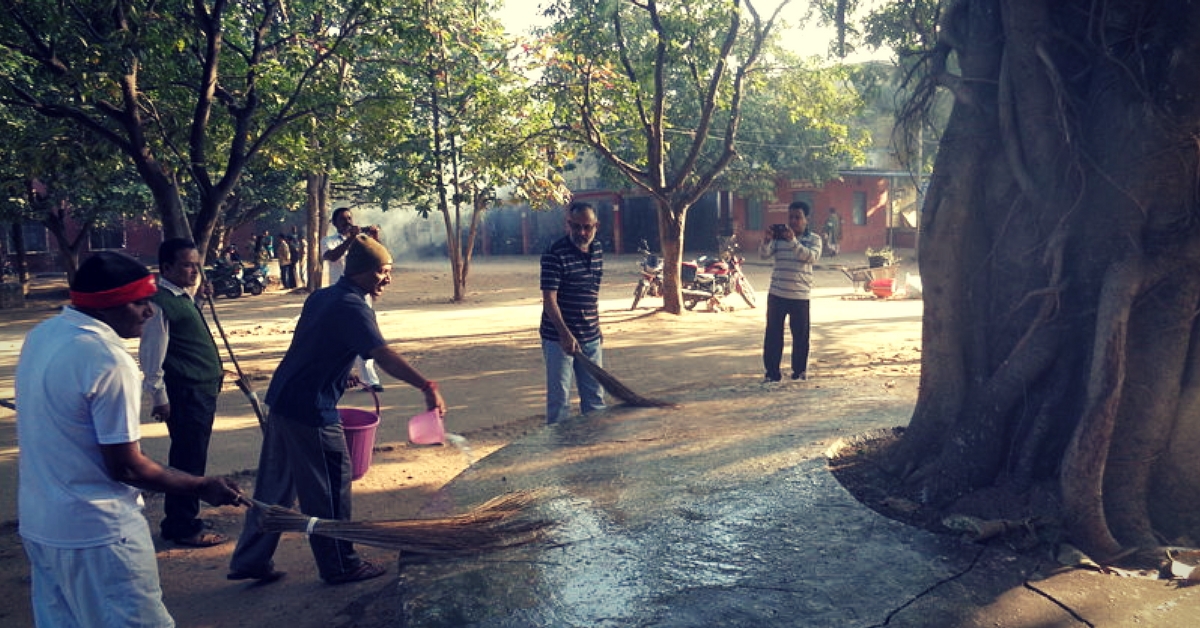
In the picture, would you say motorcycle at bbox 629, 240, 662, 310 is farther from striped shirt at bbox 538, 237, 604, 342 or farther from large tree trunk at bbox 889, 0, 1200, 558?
large tree trunk at bbox 889, 0, 1200, 558

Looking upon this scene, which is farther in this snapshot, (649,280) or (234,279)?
(234,279)

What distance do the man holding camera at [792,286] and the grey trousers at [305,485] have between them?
14.0 feet

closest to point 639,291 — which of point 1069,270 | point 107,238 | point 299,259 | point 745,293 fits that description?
point 745,293

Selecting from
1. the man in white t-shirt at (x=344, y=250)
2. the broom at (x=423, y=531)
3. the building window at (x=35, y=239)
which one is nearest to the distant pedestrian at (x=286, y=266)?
the building window at (x=35, y=239)

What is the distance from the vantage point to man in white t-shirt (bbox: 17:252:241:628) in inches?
95.7

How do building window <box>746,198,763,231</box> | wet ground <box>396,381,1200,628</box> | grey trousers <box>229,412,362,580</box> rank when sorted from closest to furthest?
1. wet ground <box>396,381,1200,628</box>
2. grey trousers <box>229,412,362,580</box>
3. building window <box>746,198,763,231</box>

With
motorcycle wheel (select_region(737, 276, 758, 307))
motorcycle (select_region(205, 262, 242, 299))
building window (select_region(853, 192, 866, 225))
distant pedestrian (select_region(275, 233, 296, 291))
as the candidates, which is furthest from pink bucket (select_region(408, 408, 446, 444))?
building window (select_region(853, 192, 866, 225))

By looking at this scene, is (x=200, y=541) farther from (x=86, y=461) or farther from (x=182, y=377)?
(x=86, y=461)

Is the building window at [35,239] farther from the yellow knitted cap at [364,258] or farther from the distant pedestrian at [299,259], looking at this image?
the yellow knitted cap at [364,258]

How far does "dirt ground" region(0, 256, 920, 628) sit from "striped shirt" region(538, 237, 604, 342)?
1.26 meters

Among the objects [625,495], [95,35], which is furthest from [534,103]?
[625,495]

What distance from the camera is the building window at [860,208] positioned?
32.0 metres

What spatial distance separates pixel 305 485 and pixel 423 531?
684mm

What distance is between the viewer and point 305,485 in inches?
153
